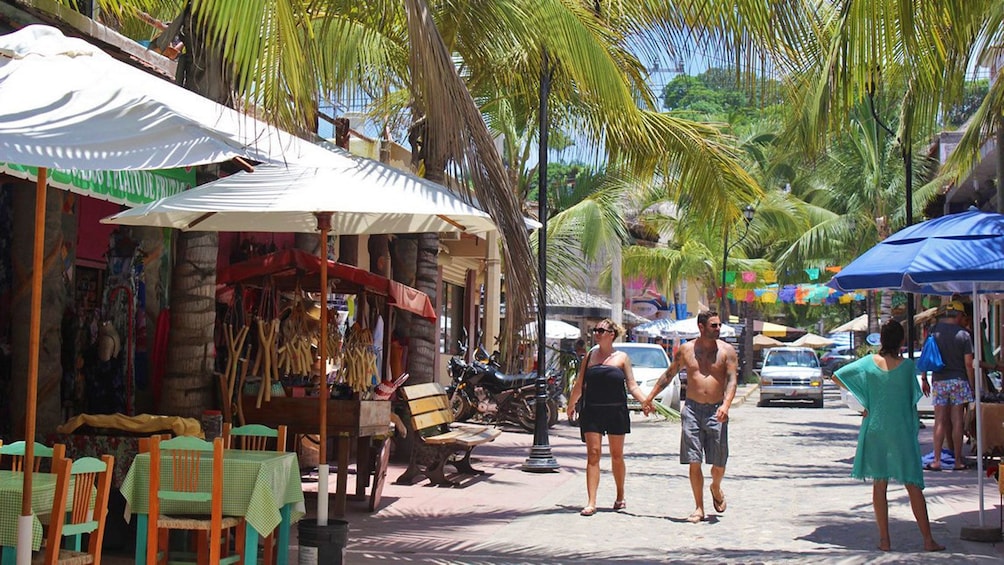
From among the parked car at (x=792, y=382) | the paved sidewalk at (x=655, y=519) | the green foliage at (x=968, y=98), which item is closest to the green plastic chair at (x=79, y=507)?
the paved sidewalk at (x=655, y=519)

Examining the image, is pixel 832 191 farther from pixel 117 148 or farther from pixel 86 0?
pixel 117 148

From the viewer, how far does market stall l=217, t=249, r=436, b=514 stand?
9594 mm

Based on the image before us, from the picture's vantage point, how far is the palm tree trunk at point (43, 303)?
32.1ft

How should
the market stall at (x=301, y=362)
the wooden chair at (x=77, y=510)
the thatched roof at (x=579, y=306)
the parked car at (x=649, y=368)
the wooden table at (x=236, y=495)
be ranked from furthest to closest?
the thatched roof at (x=579, y=306)
the parked car at (x=649, y=368)
the market stall at (x=301, y=362)
the wooden table at (x=236, y=495)
the wooden chair at (x=77, y=510)

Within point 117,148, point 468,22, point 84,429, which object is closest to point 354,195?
point 117,148

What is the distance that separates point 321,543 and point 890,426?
4.46 metres

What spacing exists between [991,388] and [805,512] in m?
5.33

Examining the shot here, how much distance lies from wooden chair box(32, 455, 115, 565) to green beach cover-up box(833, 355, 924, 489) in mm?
5560

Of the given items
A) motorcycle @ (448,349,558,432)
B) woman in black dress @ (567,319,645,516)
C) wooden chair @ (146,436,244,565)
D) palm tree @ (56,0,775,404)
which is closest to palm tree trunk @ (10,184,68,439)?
palm tree @ (56,0,775,404)

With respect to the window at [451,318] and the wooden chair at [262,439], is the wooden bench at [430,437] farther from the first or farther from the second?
the window at [451,318]

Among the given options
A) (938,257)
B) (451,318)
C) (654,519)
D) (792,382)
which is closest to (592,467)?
(654,519)

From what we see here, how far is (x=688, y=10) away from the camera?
8.20 m

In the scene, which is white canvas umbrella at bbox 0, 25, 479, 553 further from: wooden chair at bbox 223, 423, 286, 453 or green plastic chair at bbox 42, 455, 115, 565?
wooden chair at bbox 223, 423, 286, 453

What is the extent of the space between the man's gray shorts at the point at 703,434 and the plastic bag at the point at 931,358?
5.09 m
